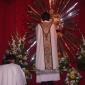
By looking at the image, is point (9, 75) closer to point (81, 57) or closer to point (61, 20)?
point (81, 57)

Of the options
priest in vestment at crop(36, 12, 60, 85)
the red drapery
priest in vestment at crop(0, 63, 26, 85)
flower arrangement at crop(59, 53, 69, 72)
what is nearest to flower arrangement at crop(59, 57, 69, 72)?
flower arrangement at crop(59, 53, 69, 72)

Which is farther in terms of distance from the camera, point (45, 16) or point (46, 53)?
point (45, 16)

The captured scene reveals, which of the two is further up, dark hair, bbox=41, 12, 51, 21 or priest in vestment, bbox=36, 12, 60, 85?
dark hair, bbox=41, 12, 51, 21

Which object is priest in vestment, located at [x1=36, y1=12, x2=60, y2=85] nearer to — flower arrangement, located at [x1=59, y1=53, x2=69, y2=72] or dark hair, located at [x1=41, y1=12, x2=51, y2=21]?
dark hair, located at [x1=41, y1=12, x2=51, y2=21]

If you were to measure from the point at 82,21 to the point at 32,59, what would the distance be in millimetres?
1224

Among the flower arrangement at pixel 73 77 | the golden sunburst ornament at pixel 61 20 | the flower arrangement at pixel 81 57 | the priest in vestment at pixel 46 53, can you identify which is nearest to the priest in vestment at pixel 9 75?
the priest in vestment at pixel 46 53

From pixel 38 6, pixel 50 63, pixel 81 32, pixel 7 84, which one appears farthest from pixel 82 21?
pixel 7 84

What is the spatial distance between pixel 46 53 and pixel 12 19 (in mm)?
1172

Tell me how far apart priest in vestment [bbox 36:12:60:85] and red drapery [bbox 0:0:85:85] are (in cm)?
64

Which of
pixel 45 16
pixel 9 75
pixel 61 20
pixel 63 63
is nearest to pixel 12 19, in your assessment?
pixel 45 16

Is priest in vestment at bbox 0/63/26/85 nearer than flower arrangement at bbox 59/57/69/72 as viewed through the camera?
Yes

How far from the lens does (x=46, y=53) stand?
17.7 ft

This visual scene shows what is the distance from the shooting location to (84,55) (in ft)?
18.0

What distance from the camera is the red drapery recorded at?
6.09 meters
